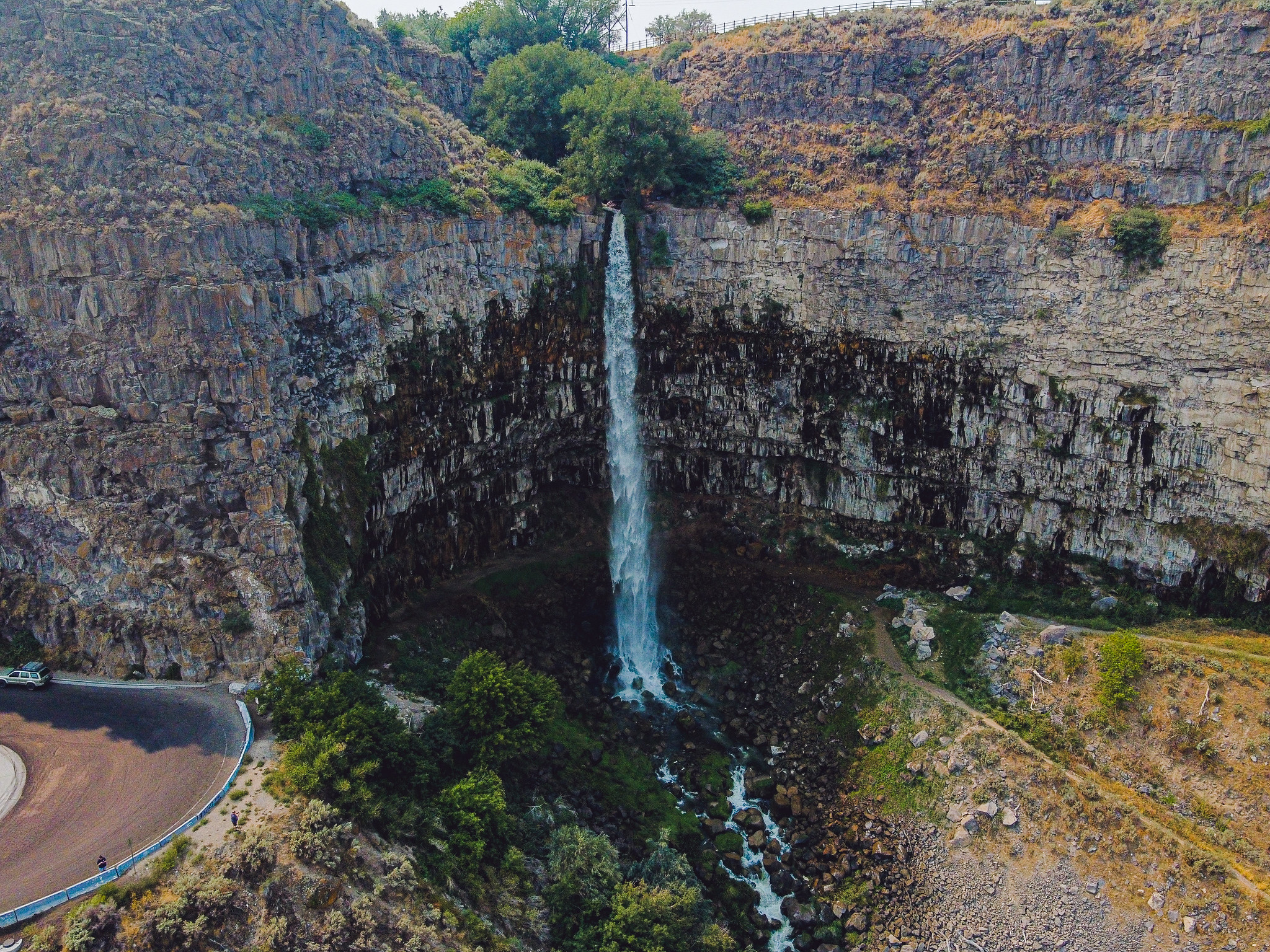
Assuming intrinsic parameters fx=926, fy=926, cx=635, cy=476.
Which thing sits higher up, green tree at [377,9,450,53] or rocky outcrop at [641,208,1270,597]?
green tree at [377,9,450,53]

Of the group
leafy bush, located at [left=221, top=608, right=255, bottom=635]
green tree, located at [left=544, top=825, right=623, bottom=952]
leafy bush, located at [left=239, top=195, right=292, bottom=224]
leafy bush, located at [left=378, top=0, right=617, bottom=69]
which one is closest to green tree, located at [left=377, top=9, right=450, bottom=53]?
leafy bush, located at [left=378, top=0, right=617, bottom=69]

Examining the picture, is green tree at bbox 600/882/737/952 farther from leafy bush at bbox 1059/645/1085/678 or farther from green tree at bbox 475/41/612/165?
green tree at bbox 475/41/612/165

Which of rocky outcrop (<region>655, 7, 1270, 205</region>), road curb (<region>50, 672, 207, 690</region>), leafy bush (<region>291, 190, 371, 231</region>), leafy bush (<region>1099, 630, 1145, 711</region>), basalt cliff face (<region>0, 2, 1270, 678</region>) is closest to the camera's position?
road curb (<region>50, 672, 207, 690</region>)

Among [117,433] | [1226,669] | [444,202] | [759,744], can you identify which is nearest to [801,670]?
[759,744]

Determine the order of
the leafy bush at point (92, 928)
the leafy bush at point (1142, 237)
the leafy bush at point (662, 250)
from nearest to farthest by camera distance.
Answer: the leafy bush at point (92, 928) → the leafy bush at point (1142, 237) → the leafy bush at point (662, 250)

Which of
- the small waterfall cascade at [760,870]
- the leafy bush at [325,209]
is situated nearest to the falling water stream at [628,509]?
the small waterfall cascade at [760,870]

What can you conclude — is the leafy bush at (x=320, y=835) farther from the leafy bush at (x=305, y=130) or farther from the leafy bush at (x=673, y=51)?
the leafy bush at (x=673, y=51)

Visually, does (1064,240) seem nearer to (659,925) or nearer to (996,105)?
(996,105)

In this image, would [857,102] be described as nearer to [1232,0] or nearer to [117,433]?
[1232,0]
